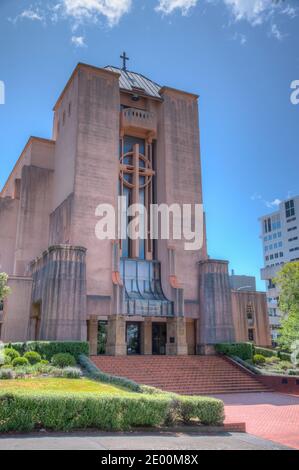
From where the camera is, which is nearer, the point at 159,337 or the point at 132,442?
the point at 132,442

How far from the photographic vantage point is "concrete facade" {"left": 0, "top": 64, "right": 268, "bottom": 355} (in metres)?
29.1

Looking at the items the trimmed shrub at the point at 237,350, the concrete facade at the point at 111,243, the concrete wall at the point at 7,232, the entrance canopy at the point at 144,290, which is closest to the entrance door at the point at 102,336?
the concrete facade at the point at 111,243

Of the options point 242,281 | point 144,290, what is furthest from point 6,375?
point 242,281

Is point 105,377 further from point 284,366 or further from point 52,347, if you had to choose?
point 284,366

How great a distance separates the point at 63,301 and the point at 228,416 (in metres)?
14.9

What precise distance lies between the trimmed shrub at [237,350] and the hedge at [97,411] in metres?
17.9

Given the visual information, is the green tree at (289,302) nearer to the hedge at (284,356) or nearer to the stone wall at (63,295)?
the hedge at (284,356)

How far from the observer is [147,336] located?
108ft

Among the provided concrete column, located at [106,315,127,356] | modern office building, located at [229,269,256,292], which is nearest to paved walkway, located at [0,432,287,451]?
concrete column, located at [106,315,127,356]

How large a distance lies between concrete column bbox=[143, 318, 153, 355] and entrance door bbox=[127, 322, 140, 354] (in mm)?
604

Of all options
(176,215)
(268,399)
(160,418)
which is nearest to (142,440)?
(160,418)

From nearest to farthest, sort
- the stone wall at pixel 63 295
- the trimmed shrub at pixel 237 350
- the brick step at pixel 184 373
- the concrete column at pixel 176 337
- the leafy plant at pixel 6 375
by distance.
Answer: the leafy plant at pixel 6 375 < the brick step at pixel 184 373 < the stone wall at pixel 63 295 < the trimmed shrub at pixel 237 350 < the concrete column at pixel 176 337

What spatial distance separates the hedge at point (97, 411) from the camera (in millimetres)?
9641

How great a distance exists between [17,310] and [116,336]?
8066 mm
